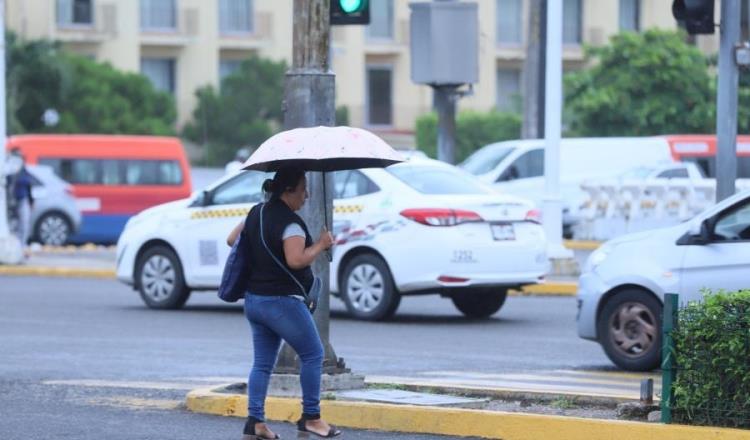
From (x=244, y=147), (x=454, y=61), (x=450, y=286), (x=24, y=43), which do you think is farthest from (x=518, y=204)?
(x=244, y=147)

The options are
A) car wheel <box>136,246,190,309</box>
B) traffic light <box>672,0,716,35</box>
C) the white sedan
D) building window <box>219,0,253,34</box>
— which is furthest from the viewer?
building window <box>219,0,253,34</box>

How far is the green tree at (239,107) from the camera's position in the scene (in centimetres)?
5372

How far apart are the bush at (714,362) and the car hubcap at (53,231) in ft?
77.4

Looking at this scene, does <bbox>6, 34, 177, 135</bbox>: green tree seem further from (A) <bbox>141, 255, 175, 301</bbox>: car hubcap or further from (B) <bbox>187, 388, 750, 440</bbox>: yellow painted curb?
(B) <bbox>187, 388, 750, 440</bbox>: yellow painted curb

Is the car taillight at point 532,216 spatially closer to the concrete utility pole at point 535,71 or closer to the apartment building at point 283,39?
the concrete utility pole at point 535,71

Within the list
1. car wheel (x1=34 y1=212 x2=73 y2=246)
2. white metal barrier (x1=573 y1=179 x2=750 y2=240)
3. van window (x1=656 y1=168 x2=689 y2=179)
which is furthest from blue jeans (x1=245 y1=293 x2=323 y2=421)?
van window (x1=656 y1=168 x2=689 y2=179)

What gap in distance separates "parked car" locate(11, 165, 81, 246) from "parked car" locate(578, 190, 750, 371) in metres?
19.1

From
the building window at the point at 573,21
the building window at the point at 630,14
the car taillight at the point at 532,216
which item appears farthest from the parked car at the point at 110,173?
the building window at the point at 630,14

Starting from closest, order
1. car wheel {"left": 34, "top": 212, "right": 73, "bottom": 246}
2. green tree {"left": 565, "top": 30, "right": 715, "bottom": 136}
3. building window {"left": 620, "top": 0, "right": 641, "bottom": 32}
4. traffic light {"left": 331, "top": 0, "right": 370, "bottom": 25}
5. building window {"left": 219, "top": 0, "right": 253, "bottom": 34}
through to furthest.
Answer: traffic light {"left": 331, "top": 0, "right": 370, "bottom": 25}
car wheel {"left": 34, "top": 212, "right": 73, "bottom": 246}
green tree {"left": 565, "top": 30, "right": 715, "bottom": 136}
building window {"left": 219, "top": 0, "right": 253, "bottom": 34}
building window {"left": 620, "top": 0, "right": 641, "bottom": 32}

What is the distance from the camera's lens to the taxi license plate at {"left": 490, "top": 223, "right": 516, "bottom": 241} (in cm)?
1716

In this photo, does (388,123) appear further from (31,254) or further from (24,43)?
(31,254)

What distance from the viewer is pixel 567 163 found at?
35.1m

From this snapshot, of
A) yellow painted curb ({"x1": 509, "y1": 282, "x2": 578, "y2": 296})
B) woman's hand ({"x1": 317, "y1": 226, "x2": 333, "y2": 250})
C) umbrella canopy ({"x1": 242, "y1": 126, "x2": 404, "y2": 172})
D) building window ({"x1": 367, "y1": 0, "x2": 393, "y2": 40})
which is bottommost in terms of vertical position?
yellow painted curb ({"x1": 509, "y1": 282, "x2": 578, "y2": 296})

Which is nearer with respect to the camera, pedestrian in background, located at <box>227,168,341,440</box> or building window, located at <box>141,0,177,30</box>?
pedestrian in background, located at <box>227,168,341,440</box>
